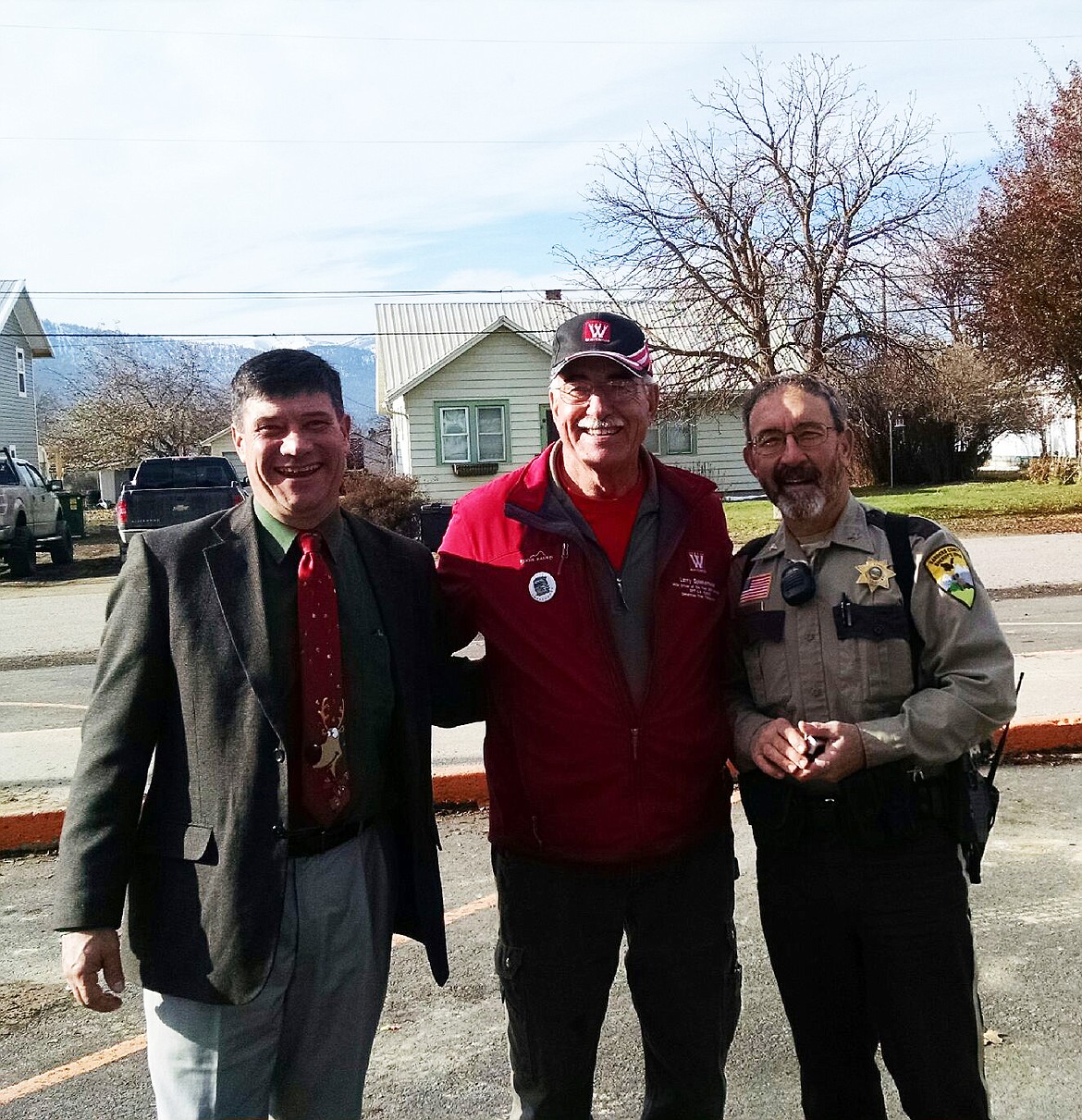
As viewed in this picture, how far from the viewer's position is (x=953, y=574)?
2.66 m

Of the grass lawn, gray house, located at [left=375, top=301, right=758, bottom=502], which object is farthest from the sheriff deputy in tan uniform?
gray house, located at [left=375, top=301, right=758, bottom=502]

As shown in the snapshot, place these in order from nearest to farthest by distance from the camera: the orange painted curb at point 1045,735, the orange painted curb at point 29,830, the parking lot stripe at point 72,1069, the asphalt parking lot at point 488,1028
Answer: the asphalt parking lot at point 488,1028 → the parking lot stripe at point 72,1069 → the orange painted curb at point 29,830 → the orange painted curb at point 1045,735

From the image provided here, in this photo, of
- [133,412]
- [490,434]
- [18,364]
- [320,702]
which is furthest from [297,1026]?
[133,412]

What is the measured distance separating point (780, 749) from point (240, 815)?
121cm

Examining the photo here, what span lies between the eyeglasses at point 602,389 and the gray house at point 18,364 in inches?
1332

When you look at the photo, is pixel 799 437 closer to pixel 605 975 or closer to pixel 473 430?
pixel 605 975

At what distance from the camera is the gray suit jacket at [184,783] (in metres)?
2.31

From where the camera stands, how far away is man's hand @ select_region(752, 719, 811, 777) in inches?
103

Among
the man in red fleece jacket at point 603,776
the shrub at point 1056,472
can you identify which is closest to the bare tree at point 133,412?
the shrub at point 1056,472

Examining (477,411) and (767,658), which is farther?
(477,411)

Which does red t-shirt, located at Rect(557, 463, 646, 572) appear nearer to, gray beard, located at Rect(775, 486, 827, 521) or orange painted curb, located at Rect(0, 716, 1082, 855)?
gray beard, located at Rect(775, 486, 827, 521)

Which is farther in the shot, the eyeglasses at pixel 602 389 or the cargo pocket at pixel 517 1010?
the eyeglasses at pixel 602 389

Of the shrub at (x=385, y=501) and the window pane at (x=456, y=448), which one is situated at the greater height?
the window pane at (x=456, y=448)

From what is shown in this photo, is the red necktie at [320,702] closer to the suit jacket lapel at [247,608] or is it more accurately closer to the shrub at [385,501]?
the suit jacket lapel at [247,608]
